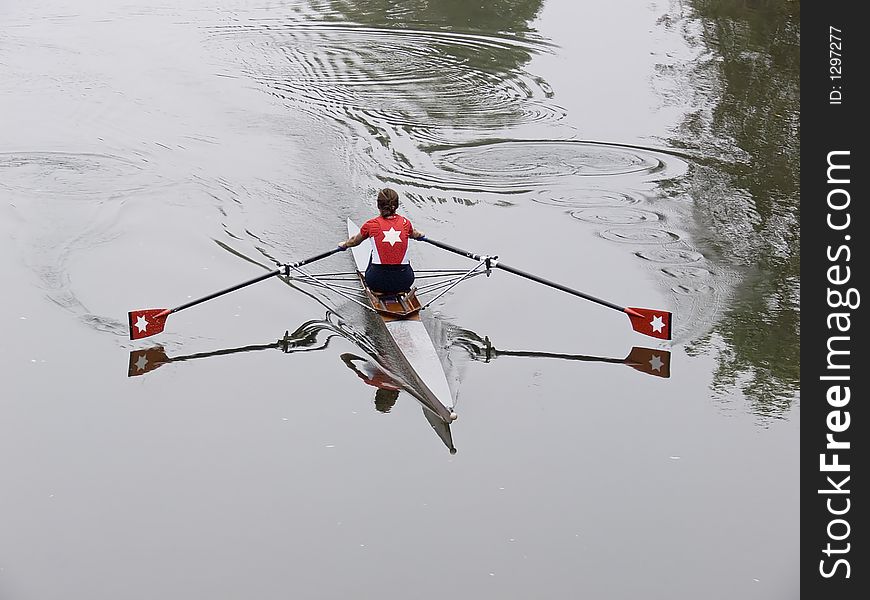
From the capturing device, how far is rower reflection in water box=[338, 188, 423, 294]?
38.8ft

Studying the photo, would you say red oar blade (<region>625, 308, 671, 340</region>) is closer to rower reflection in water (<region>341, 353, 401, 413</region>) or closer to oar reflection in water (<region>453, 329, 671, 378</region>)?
oar reflection in water (<region>453, 329, 671, 378</region>)

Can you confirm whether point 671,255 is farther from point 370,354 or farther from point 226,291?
point 226,291

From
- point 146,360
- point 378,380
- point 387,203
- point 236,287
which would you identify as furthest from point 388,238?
point 146,360

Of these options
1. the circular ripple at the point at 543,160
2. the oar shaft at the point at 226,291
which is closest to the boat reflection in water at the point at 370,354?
the oar shaft at the point at 226,291

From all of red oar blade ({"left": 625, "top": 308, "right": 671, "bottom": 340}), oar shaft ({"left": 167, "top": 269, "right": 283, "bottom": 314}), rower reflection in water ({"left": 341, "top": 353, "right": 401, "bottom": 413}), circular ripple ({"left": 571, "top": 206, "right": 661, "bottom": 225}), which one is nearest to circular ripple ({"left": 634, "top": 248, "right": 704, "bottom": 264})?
circular ripple ({"left": 571, "top": 206, "right": 661, "bottom": 225})

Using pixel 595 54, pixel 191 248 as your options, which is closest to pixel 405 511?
pixel 191 248

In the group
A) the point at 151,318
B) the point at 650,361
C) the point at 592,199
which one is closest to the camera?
the point at 650,361

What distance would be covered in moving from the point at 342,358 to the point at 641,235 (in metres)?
4.97

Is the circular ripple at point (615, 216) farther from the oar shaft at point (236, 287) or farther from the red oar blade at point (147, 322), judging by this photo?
the red oar blade at point (147, 322)

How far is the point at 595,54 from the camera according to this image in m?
22.0

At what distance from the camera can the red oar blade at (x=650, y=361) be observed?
11.6 meters

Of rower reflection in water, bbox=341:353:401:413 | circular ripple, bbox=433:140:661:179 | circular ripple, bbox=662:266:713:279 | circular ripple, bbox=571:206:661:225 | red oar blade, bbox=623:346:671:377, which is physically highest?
circular ripple, bbox=433:140:661:179

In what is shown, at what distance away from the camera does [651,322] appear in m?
12.0

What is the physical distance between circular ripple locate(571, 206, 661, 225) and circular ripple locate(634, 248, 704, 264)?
0.92m
